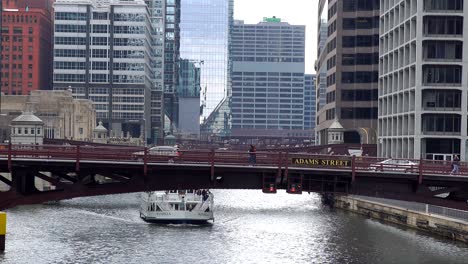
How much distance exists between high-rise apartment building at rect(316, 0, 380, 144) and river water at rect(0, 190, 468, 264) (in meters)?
66.8

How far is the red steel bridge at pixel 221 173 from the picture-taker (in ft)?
182

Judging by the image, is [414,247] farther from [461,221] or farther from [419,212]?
[419,212]

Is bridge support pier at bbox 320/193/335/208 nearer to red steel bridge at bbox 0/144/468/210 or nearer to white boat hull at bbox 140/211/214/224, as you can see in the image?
white boat hull at bbox 140/211/214/224

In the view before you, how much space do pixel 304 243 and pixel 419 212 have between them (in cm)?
1806

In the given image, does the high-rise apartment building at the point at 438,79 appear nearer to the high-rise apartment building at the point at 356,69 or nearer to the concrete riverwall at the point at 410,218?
the concrete riverwall at the point at 410,218

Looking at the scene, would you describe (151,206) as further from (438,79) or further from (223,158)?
(438,79)

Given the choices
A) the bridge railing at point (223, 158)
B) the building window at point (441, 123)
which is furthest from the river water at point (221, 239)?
the building window at point (441, 123)

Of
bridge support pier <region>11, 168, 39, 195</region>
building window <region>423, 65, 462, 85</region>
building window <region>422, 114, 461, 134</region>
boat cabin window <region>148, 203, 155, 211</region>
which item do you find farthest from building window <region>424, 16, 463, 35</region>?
bridge support pier <region>11, 168, 39, 195</region>

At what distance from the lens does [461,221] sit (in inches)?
3206

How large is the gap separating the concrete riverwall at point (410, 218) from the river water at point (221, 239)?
153 cm

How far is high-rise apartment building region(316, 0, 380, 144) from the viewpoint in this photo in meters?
182

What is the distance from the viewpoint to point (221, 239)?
85375 mm

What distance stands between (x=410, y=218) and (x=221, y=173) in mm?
42196

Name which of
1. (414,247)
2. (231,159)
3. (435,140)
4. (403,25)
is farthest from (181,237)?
(403,25)
